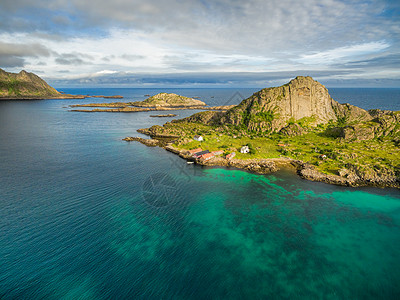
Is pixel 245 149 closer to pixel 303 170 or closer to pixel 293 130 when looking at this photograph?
pixel 303 170

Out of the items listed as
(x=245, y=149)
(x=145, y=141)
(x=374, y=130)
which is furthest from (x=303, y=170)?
(x=145, y=141)

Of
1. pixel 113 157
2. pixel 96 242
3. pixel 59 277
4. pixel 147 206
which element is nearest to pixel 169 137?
pixel 113 157

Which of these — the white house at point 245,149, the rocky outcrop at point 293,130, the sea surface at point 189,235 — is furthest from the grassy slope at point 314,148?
the sea surface at point 189,235

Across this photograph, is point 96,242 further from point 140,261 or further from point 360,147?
point 360,147

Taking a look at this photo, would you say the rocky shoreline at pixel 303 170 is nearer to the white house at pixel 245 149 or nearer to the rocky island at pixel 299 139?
the rocky island at pixel 299 139

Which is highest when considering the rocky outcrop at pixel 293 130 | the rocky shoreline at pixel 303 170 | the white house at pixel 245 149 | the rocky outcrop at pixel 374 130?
the rocky outcrop at pixel 374 130

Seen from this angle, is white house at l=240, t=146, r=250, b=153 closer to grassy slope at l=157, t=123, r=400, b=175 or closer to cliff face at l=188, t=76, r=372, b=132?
grassy slope at l=157, t=123, r=400, b=175
